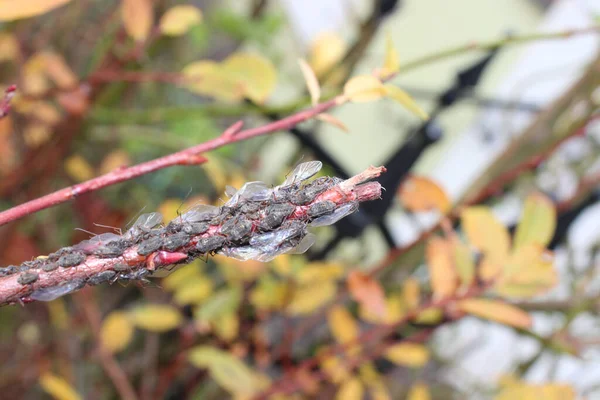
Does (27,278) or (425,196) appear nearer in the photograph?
(27,278)

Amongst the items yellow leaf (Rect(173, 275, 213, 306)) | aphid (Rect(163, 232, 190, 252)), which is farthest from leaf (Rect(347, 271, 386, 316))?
aphid (Rect(163, 232, 190, 252))

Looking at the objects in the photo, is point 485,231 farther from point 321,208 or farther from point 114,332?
point 114,332

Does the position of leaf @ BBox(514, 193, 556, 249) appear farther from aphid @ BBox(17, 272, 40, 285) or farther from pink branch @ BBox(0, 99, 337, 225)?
aphid @ BBox(17, 272, 40, 285)

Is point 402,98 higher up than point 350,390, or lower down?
higher up

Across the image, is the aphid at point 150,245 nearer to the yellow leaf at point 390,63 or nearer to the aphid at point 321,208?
the aphid at point 321,208

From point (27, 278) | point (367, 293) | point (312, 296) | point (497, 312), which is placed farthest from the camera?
point (312, 296)

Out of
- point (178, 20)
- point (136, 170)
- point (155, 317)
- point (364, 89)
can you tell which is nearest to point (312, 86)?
point (364, 89)

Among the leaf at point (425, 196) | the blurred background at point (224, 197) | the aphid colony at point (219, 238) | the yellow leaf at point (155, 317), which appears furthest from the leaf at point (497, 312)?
the yellow leaf at point (155, 317)
